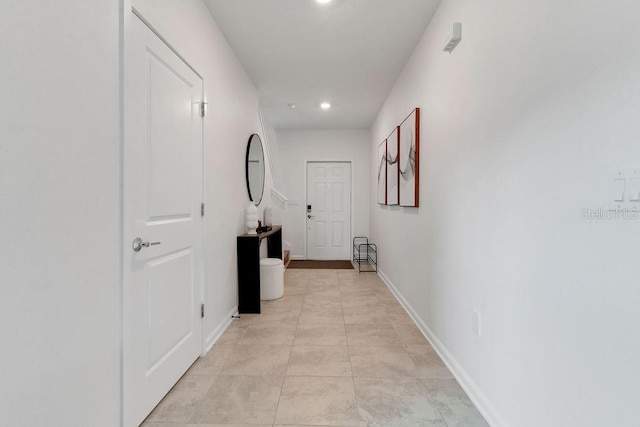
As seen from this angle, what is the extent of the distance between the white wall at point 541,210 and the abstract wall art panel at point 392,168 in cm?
135

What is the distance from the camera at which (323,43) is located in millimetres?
2729

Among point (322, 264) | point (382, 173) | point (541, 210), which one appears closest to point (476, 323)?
point (541, 210)

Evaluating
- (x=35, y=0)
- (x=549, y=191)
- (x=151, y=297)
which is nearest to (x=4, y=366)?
(x=151, y=297)

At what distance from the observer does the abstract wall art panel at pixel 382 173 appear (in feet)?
13.8

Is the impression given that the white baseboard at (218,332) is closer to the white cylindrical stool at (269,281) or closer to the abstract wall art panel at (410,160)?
the white cylindrical stool at (269,281)

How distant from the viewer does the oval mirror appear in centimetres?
345

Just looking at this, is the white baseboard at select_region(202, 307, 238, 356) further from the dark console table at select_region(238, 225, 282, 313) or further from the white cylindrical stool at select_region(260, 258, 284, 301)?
the white cylindrical stool at select_region(260, 258, 284, 301)

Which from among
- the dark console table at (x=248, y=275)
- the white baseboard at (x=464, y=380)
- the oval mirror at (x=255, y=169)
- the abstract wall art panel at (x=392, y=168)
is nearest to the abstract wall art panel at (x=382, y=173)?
the abstract wall art panel at (x=392, y=168)

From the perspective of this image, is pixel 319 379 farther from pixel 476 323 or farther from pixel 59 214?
pixel 59 214

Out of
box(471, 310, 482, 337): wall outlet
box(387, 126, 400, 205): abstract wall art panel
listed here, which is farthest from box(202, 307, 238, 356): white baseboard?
box(387, 126, 400, 205): abstract wall art panel

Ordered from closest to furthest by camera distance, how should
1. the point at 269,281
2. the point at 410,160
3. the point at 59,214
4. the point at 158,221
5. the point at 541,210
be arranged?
the point at 59,214
the point at 541,210
the point at 158,221
the point at 410,160
the point at 269,281

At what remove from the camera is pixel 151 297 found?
1572 mm

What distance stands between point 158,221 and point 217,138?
3.44ft

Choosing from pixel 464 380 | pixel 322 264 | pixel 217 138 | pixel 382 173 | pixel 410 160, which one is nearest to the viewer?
pixel 464 380
